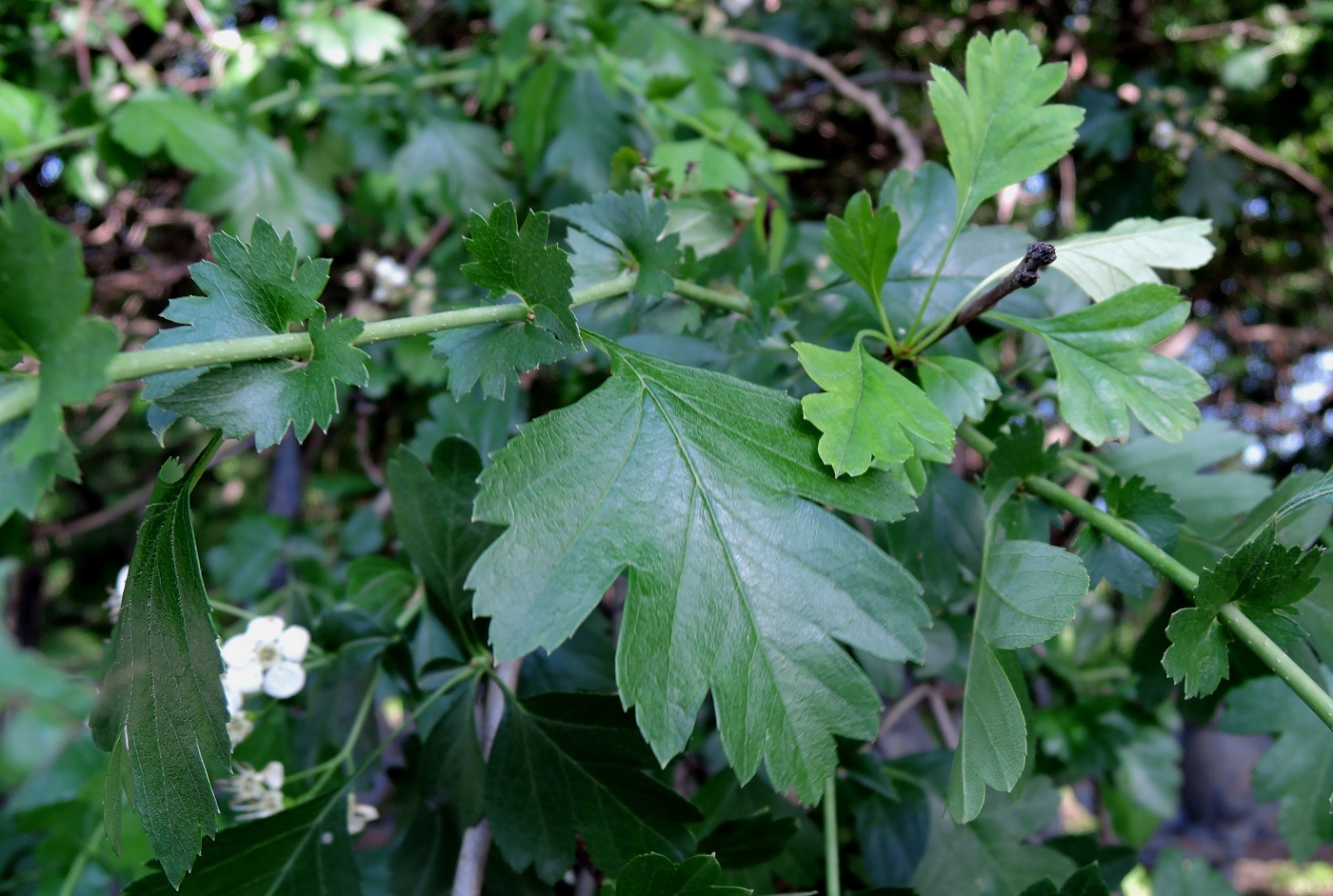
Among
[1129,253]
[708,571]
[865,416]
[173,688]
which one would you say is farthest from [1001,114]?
[173,688]

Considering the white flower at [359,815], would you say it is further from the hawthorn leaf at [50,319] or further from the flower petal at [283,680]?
the hawthorn leaf at [50,319]

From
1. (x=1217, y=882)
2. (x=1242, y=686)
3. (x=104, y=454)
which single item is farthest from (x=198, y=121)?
(x=104, y=454)

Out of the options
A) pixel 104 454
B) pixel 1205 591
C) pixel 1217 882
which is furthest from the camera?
pixel 104 454

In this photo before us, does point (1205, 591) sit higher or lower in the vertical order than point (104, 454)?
higher

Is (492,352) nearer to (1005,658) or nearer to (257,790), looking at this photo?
(1005,658)

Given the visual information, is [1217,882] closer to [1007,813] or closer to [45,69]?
[1007,813]

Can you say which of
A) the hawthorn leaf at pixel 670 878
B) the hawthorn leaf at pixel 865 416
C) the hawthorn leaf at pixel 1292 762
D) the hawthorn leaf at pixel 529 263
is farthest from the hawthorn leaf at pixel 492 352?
the hawthorn leaf at pixel 1292 762
